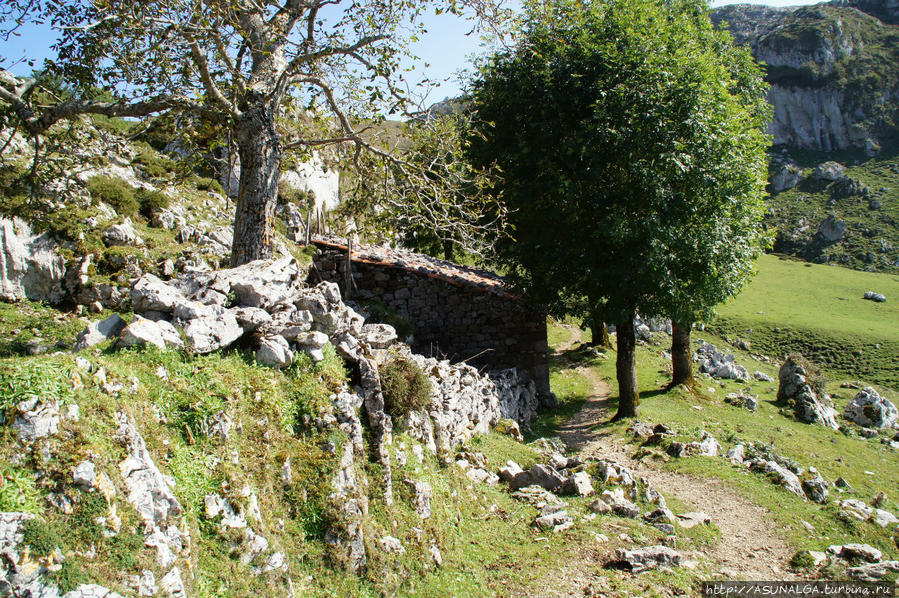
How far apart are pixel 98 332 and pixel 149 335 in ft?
2.73

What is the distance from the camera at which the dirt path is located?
907 centimetres

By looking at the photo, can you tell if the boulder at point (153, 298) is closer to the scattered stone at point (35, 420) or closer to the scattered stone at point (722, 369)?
the scattered stone at point (35, 420)

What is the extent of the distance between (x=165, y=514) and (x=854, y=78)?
12072 cm

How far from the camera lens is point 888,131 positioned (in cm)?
8731

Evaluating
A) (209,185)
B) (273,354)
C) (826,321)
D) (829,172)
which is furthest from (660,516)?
(829,172)

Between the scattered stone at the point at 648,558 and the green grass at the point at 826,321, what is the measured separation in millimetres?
24483

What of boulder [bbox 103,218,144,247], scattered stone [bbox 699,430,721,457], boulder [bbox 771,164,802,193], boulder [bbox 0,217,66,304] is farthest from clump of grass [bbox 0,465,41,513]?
boulder [bbox 771,164,802,193]

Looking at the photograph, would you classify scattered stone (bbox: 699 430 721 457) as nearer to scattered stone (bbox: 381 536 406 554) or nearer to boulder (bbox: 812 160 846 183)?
scattered stone (bbox: 381 536 406 554)

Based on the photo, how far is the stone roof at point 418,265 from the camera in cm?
1598

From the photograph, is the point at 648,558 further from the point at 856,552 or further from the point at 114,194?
the point at 114,194

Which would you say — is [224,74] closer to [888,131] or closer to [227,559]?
[227,559]

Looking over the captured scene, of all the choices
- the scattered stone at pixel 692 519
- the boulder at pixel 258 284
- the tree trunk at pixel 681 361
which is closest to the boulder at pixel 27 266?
the boulder at pixel 258 284

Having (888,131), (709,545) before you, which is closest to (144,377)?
(709,545)

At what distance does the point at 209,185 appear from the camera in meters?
22.8
